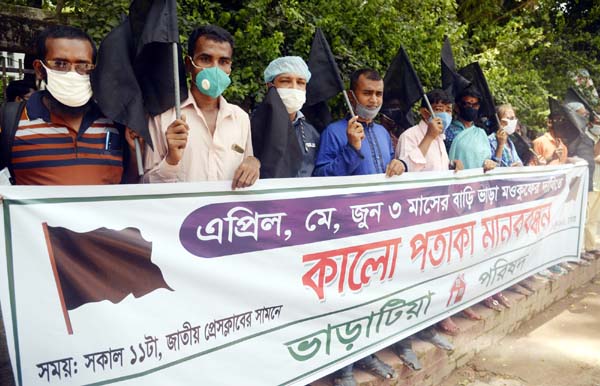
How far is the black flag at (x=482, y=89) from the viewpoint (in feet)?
14.6

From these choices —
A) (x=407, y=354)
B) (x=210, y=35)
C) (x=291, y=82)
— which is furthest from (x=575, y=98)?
(x=210, y=35)

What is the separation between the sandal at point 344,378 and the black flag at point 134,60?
67.1 inches

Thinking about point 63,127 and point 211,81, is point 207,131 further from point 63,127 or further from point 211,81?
point 63,127

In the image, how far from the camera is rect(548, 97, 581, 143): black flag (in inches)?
241

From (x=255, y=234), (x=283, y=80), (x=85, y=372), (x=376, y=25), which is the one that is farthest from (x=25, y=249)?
(x=376, y=25)

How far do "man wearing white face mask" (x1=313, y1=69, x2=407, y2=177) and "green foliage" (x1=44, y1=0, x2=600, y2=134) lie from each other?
116 cm

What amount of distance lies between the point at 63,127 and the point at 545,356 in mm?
3996

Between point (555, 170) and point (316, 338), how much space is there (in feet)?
12.5

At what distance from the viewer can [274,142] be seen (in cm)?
253

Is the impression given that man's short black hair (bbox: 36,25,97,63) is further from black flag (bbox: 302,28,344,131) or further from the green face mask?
black flag (bbox: 302,28,344,131)

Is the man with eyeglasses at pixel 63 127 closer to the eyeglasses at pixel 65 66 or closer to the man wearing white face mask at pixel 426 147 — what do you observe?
the eyeglasses at pixel 65 66

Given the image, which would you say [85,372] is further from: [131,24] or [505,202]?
[505,202]

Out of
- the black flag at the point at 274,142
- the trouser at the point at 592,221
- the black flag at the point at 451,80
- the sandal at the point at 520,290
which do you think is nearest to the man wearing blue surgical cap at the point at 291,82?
the black flag at the point at 274,142

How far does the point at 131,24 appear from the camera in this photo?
224 centimetres
